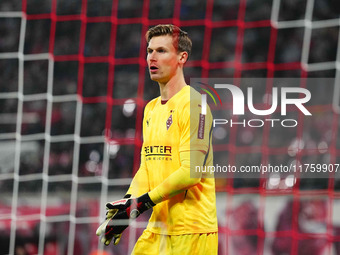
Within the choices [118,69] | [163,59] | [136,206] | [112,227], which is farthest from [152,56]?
[118,69]

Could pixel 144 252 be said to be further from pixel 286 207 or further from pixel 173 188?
pixel 286 207

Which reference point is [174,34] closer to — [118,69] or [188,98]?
[188,98]

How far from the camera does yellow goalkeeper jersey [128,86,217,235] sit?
105 inches

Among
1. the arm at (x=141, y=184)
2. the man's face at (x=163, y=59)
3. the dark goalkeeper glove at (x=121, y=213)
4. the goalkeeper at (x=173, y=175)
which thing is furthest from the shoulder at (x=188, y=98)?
the dark goalkeeper glove at (x=121, y=213)

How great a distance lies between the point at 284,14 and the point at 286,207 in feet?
8.52

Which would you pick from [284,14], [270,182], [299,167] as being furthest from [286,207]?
[284,14]

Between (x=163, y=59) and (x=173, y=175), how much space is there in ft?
1.93

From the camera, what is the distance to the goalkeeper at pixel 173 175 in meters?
2.65

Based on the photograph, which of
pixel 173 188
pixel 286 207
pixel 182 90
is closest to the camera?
pixel 173 188

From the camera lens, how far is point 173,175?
2.62 m

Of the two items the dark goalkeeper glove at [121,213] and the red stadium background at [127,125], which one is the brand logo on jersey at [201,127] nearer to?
the dark goalkeeper glove at [121,213]

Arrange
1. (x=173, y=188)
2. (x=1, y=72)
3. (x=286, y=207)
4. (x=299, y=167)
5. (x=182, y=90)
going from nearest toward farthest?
(x=173, y=188)
(x=182, y=90)
(x=286, y=207)
(x=299, y=167)
(x=1, y=72)

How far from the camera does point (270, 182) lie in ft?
19.6

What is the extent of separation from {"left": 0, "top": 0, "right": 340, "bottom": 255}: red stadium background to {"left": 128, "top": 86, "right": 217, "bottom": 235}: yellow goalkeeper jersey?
7.26 ft
